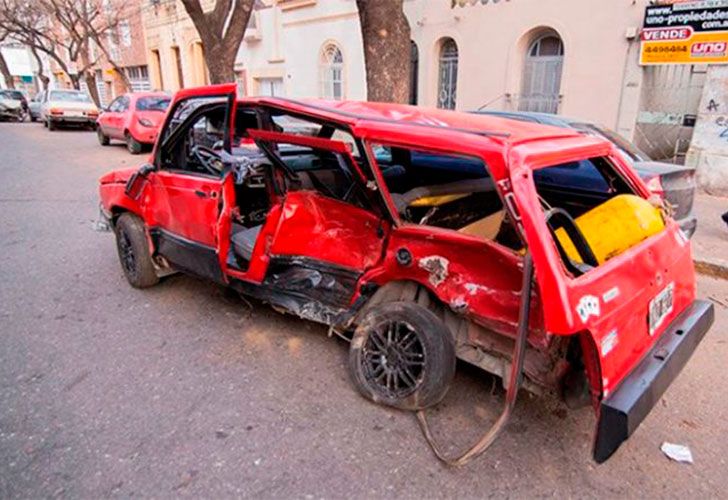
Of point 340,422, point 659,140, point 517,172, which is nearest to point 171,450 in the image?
point 340,422

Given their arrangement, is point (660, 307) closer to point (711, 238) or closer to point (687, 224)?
point (687, 224)

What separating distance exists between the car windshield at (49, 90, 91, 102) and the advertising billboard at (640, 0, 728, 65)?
68.6ft

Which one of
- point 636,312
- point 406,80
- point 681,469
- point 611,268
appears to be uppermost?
point 406,80

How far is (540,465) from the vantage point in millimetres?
→ 2490

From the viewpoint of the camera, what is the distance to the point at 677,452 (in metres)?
2.57

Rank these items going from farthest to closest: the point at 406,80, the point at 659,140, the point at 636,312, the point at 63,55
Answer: the point at 63,55 < the point at 659,140 < the point at 406,80 < the point at 636,312

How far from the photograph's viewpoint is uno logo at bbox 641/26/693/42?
8.32 metres

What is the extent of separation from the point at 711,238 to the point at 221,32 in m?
10.6

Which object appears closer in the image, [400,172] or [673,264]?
[673,264]

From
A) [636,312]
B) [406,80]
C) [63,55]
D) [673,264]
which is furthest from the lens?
[63,55]

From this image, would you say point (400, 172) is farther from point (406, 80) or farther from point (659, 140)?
point (659, 140)

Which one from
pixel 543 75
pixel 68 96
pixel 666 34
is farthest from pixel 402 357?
pixel 68 96

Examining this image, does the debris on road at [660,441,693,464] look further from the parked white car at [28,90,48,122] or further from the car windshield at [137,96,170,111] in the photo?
the parked white car at [28,90,48,122]

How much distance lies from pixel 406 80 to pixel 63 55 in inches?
1790
